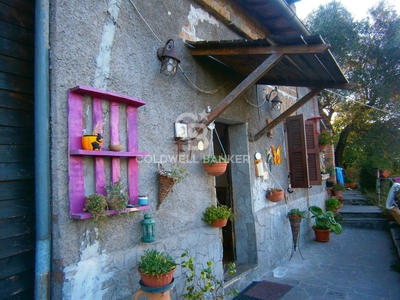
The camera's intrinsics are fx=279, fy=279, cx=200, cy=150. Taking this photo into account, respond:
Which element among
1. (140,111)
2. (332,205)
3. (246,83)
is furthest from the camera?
(332,205)

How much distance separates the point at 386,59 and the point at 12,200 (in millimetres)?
14270

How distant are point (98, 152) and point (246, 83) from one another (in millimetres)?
1979

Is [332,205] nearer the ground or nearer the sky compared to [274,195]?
nearer the ground

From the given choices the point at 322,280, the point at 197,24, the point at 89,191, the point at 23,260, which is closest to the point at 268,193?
the point at 322,280

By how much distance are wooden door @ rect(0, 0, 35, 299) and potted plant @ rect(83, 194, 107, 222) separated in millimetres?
428

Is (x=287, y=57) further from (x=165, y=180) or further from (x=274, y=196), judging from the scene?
(x=274, y=196)

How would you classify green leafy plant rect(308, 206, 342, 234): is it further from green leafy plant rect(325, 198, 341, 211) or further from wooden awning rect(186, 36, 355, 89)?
wooden awning rect(186, 36, 355, 89)

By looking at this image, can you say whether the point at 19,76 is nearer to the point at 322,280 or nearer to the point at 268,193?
the point at 268,193

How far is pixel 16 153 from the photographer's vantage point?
7.00ft

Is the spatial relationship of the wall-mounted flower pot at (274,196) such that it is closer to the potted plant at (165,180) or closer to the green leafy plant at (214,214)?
the green leafy plant at (214,214)

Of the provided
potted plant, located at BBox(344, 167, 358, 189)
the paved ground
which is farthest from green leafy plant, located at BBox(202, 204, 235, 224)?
potted plant, located at BBox(344, 167, 358, 189)

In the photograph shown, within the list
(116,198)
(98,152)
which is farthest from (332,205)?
(98,152)

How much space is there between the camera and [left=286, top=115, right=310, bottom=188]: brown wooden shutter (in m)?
6.17

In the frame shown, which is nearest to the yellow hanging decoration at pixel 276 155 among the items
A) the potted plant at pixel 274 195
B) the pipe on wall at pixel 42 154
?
the potted plant at pixel 274 195
